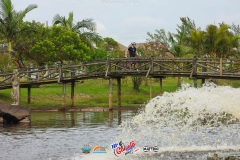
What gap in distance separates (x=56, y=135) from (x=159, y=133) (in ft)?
16.0

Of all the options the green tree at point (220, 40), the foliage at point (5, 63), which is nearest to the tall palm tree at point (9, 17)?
the foliage at point (5, 63)

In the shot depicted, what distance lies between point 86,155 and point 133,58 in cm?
2082

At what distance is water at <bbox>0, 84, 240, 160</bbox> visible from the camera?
2005 centimetres

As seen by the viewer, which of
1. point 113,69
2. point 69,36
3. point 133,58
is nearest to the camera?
point 133,58

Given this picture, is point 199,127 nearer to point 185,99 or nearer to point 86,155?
point 185,99

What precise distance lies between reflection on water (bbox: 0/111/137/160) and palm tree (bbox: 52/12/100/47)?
815 inches

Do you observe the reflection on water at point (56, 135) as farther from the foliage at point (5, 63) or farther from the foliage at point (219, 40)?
the foliage at point (219, 40)

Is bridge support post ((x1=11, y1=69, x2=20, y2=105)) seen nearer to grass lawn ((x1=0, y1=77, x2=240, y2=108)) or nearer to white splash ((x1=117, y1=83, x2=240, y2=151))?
grass lawn ((x1=0, y1=77, x2=240, y2=108))

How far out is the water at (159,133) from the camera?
20.0m

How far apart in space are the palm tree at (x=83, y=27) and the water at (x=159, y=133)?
87.4 ft

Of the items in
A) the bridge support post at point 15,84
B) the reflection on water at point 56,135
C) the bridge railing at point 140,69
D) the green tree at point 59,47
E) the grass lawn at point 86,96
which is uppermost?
the green tree at point 59,47

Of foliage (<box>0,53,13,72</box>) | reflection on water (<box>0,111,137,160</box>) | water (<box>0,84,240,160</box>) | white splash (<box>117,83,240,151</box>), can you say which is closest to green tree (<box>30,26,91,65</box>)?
foliage (<box>0,53,13,72</box>)

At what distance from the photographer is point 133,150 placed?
64.6 ft

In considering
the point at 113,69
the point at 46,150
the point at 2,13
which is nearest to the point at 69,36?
the point at 2,13
